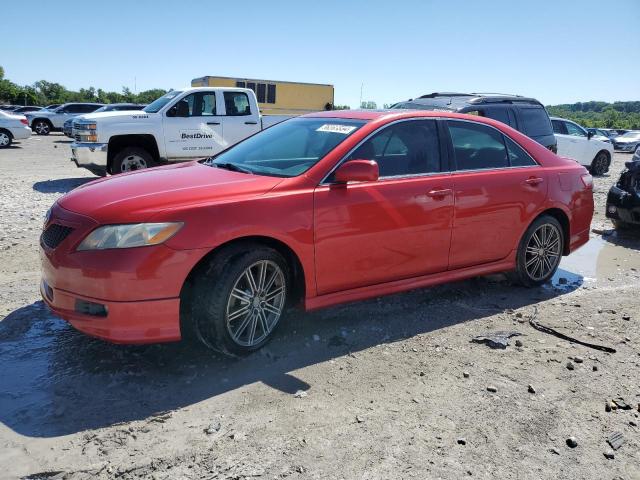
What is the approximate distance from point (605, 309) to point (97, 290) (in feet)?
14.2

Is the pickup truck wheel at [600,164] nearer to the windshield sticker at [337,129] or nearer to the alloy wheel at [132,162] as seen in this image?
the alloy wheel at [132,162]

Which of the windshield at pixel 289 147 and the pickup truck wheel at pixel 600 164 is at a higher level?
the windshield at pixel 289 147

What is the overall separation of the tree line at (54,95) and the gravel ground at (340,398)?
59.9m

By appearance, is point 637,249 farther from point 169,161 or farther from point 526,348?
point 169,161

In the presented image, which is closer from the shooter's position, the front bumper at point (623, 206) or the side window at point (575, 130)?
the front bumper at point (623, 206)

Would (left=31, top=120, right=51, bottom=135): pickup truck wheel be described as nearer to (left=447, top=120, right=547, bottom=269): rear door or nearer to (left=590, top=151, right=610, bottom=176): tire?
(left=590, top=151, right=610, bottom=176): tire

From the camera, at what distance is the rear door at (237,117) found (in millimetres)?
11930

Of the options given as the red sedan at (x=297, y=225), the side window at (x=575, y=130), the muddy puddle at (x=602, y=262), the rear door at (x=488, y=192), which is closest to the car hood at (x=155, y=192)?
the red sedan at (x=297, y=225)

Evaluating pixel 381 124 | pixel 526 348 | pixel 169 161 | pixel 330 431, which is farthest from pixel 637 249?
pixel 169 161

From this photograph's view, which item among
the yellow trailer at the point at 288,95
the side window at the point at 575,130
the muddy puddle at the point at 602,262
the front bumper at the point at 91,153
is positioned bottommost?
the muddy puddle at the point at 602,262

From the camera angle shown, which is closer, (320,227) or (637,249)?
(320,227)

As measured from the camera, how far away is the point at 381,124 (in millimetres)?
4480

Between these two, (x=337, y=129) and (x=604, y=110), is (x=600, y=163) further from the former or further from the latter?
(x=604, y=110)

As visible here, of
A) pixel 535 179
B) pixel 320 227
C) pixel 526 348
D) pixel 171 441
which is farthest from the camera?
pixel 535 179
